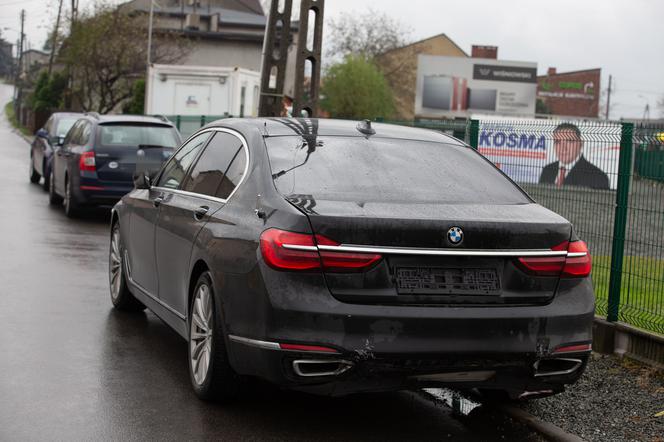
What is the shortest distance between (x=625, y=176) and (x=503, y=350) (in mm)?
A: 2997

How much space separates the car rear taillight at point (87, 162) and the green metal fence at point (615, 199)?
8728 millimetres

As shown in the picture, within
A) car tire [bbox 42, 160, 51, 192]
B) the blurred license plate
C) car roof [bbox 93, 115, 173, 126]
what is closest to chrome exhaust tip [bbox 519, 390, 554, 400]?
the blurred license plate

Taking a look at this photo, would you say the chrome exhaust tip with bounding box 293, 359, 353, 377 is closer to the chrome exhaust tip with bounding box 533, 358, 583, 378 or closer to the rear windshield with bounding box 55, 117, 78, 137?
the chrome exhaust tip with bounding box 533, 358, 583, 378

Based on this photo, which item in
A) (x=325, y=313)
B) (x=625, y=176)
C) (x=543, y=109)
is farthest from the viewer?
(x=543, y=109)

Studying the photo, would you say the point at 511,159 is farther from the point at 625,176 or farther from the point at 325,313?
the point at 325,313

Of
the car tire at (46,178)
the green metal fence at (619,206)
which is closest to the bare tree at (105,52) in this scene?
the car tire at (46,178)

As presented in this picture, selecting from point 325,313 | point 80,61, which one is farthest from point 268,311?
point 80,61

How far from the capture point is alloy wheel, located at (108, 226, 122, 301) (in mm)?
8961

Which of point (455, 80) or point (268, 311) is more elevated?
point (455, 80)

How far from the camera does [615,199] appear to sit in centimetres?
796

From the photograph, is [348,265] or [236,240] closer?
[348,265]

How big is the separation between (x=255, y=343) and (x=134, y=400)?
120 cm

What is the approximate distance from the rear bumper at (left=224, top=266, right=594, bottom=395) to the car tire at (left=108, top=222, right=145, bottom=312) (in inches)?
141

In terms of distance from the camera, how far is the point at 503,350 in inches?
207
